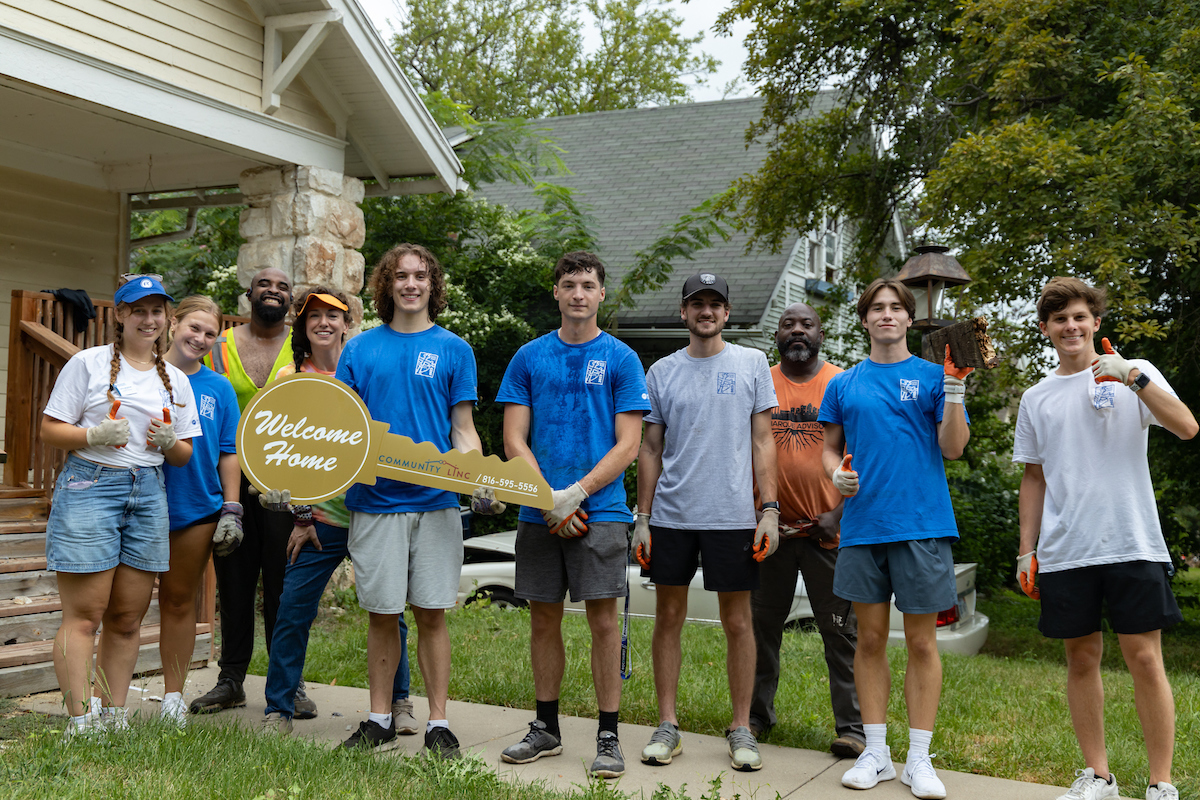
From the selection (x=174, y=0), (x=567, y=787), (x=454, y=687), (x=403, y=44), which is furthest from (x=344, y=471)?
(x=403, y=44)

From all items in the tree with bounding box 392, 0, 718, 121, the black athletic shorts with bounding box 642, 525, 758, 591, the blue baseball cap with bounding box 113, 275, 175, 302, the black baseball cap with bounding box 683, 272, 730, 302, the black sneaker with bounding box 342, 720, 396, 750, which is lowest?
the black sneaker with bounding box 342, 720, 396, 750

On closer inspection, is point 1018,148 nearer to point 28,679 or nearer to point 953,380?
point 953,380

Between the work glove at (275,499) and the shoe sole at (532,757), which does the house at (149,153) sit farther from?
the shoe sole at (532,757)

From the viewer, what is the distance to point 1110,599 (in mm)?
3551

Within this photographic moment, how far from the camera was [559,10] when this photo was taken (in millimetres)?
32094

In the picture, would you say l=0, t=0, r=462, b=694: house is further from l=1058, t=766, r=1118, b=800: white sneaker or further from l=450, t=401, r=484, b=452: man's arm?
l=1058, t=766, r=1118, b=800: white sneaker

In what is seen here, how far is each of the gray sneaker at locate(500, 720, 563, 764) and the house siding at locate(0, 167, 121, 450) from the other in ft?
22.6

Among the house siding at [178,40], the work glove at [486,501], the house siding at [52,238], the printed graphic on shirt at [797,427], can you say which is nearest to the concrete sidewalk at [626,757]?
the work glove at [486,501]

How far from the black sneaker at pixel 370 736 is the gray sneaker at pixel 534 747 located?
1.65 feet

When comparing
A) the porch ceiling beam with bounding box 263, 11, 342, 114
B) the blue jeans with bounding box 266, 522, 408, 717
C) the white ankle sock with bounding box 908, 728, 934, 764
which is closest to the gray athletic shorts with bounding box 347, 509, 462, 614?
the blue jeans with bounding box 266, 522, 408, 717

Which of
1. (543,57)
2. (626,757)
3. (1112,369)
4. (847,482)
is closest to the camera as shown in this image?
(1112,369)

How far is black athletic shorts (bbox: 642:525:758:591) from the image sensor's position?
412 centimetres

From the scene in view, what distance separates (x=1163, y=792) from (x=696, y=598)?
5.69m

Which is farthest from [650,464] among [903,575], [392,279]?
[392,279]
